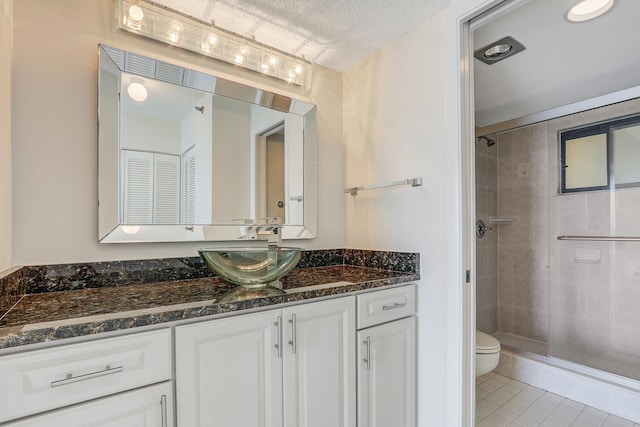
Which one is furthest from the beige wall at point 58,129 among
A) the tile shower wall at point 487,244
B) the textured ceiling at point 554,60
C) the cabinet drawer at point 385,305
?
the tile shower wall at point 487,244

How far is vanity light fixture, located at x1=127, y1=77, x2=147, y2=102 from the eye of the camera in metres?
1.34

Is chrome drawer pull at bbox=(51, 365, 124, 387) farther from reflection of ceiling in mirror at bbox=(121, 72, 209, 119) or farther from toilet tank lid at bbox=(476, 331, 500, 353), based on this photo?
toilet tank lid at bbox=(476, 331, 500, 353)

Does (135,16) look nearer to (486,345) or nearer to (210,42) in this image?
(210,42)

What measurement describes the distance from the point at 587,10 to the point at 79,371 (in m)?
2.41

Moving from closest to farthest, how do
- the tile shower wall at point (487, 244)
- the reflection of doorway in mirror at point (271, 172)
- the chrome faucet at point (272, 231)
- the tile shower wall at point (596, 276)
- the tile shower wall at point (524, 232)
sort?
the chrome faucet at point (272, 231)
the reflection of doorway in mirror at point (271, 172)
the tile shower wall at point (596, 276)
the tile shower wall at point (524, 232)
the tile shower wall at point (487, 244)

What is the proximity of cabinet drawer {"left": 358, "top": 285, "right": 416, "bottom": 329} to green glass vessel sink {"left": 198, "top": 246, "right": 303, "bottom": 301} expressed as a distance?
373 mm

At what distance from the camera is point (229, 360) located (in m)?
1.04

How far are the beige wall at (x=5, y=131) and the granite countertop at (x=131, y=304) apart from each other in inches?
7.9

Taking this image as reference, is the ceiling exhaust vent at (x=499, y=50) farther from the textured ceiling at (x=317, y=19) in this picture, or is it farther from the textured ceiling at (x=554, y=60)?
the textured ceiling at (x=317, y=19)

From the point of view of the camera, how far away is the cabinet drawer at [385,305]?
4.51ft

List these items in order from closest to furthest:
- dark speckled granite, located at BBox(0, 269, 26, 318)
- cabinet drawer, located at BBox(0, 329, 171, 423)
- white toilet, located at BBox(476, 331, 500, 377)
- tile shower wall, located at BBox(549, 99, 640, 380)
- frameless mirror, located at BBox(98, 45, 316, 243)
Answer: cabinet drawer, located at BBox(0, 329, 171, 423) → dark speckled granite, located at BBox(0, 269, 26, 318) → frameless mirror, located at BBox(98, 45, 316, 243) → white toilet, located at BBox(476, 331, 500, 377) → tile shower wall, located at BBox(549, 99, 640, 380)

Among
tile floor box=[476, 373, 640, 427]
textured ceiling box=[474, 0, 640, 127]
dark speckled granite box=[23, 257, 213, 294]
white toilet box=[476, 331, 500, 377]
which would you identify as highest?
textured ceiling box=[474, 0, 640, 127]

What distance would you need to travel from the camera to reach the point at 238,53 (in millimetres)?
1625

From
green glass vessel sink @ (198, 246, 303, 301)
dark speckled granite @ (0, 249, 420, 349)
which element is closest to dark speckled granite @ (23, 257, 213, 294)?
dark speckled granite @ (0, 249, 420, 349)
